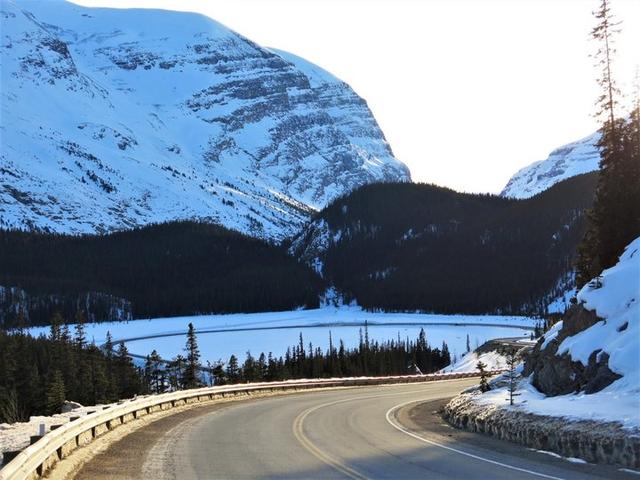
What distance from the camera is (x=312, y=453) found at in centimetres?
1728

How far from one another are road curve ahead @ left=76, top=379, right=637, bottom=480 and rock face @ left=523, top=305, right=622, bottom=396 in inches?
132

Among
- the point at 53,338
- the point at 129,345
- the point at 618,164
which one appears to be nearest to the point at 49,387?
the point at 53,338

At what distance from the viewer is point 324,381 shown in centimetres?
5031

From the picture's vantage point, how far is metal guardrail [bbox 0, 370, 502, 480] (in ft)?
42.5

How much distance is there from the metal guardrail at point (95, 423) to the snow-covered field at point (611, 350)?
11.8m

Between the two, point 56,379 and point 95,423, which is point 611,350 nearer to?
point 95,423

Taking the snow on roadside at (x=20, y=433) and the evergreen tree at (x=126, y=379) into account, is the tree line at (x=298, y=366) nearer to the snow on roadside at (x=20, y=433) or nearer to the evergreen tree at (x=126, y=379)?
the evergreen tree at (x=126, y=379)

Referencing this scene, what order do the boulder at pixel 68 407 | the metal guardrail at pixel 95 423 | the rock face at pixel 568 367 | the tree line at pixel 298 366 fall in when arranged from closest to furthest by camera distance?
→ the metal guardrail at pixel 95 423 → the rock face at pixel 568 367 → the boulder at pixel 68 407 → the tree line at pixel 298 366

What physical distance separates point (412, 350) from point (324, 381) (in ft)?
305

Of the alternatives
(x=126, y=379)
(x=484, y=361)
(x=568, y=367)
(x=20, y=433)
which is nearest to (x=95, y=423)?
(x=20, y=433)

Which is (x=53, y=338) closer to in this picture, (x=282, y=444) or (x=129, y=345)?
(x=129, y=345)

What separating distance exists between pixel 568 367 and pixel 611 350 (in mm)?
2748

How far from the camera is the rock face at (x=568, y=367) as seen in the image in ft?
66.9

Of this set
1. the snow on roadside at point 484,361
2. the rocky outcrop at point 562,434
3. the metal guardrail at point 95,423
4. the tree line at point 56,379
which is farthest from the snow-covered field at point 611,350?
the snow on roadside at point 484,361
